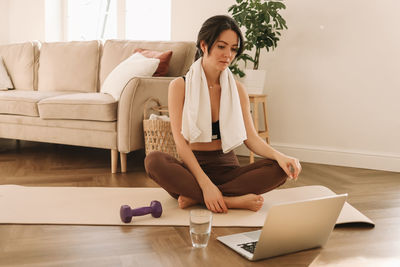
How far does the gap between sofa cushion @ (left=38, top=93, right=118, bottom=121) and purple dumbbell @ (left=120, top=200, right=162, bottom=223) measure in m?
1.12

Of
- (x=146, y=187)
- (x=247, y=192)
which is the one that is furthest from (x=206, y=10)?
(x=247, y=192)

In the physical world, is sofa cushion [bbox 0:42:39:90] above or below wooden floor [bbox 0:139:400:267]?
above

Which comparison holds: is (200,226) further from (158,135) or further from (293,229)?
(158,135)

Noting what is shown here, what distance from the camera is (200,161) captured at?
2180mm

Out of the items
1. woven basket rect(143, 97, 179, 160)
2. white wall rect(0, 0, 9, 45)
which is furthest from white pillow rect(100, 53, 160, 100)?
white wall rect(0, 0, 9, 45)

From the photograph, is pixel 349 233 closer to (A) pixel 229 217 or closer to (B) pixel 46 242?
(A) pixel 229 217

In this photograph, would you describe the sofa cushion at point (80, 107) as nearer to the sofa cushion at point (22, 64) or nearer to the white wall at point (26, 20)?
the sofa cushion at point (22, 64)

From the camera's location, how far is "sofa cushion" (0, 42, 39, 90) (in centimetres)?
411

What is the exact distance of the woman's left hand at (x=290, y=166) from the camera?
197 centimetres

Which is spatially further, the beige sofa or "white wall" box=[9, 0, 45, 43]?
"white wall" box=[9, 0, 45, 43]

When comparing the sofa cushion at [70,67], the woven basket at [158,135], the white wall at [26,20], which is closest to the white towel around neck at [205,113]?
the woven basket at [158,135]

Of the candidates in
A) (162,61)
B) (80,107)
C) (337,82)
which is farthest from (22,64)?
(337,82)

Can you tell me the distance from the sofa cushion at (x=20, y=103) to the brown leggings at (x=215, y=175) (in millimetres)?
1555

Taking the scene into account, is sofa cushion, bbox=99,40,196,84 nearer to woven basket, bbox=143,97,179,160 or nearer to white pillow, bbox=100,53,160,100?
white pillow, bbox=100,53,160,100
